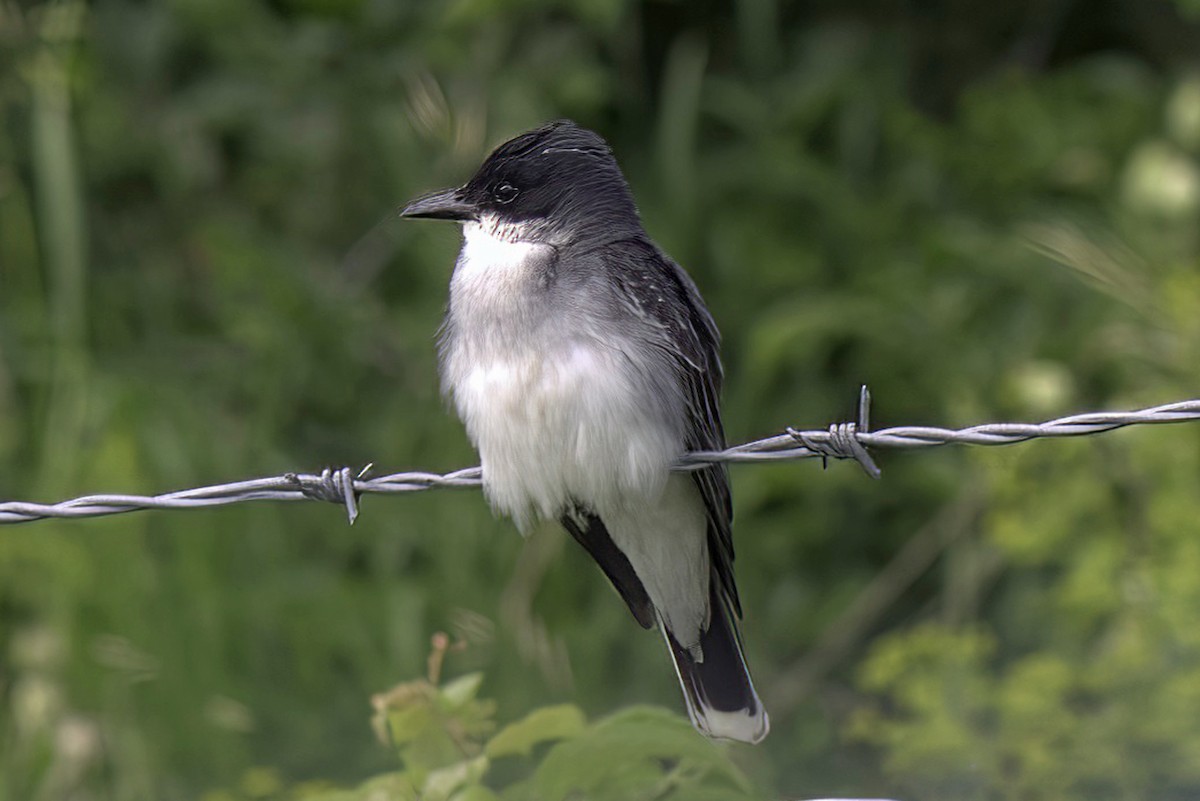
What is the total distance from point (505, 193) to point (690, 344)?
53 centimetres

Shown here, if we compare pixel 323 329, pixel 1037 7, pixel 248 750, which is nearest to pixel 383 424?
pixel 323 329

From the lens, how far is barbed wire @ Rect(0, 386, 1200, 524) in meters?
2.37

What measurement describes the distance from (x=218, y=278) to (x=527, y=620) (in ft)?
5.69

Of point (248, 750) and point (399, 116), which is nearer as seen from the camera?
point (248, 750)

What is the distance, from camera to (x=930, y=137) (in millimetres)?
5945

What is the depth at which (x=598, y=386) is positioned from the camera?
309 cm

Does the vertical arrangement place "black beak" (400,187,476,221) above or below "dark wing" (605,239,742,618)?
above

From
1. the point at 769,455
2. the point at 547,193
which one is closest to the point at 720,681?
the point at 769,455

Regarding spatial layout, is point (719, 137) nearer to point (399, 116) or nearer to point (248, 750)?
point (399, 116)

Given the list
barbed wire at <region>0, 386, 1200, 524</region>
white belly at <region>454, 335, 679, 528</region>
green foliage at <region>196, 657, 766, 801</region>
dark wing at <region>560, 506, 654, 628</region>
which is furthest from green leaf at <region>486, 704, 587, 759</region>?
dark wing at <region>560, 506, 654, 628</region>

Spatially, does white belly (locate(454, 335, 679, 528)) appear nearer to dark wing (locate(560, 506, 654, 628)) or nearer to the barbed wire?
the barbed wire

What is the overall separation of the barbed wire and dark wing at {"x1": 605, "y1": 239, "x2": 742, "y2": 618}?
153 millimetres

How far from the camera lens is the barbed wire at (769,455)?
7.78ft

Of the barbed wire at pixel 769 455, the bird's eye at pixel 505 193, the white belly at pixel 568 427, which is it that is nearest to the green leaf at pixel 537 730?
the barbed wire at pixel 769 455
